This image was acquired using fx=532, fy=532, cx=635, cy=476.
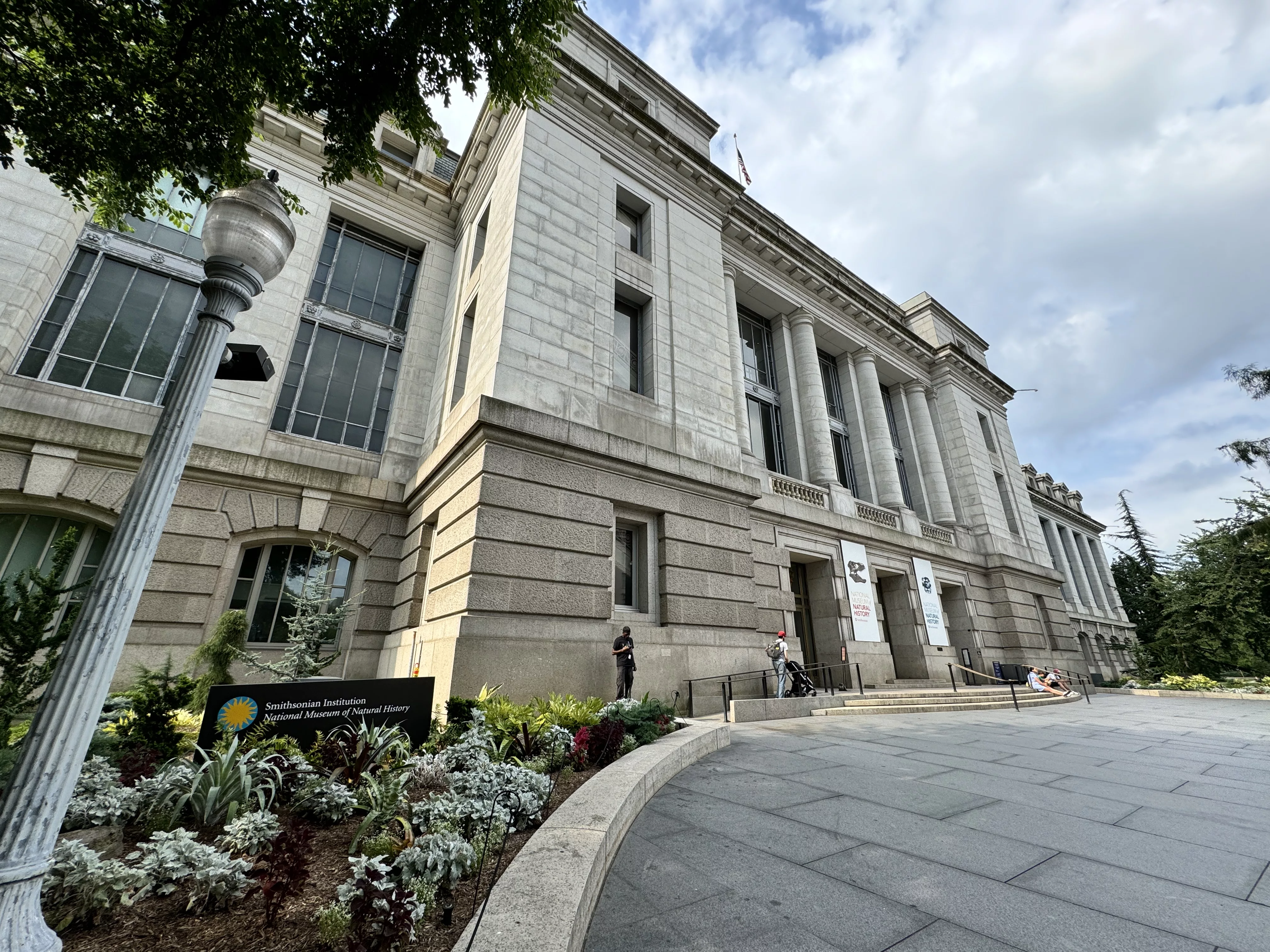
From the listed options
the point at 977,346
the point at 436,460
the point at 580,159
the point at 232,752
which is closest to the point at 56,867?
the point at 232,752

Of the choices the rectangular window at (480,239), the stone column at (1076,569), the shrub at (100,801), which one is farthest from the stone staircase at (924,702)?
the stone column at (1076,569)

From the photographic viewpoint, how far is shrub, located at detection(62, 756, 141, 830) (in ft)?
12.1

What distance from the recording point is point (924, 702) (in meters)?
13.9

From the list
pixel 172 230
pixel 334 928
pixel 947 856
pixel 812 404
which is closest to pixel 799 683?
pixel 947 856

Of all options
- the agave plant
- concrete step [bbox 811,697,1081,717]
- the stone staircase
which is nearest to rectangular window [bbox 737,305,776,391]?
the stone staircase

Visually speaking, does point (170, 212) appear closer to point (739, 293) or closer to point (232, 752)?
point (232, 752)

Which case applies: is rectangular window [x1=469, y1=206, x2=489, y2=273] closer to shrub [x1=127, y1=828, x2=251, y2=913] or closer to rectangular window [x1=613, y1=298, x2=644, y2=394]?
rectangular window [x1=613, y1=298, x2=644, y2=394]

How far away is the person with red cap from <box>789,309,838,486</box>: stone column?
8824 millimetres

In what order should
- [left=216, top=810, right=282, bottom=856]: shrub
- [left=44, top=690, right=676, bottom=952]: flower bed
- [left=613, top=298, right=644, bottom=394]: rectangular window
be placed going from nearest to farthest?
[left=44, top=690, right=676, bottom=952]: flower bed, [left=216, top=810, right=282, bottom=856]: shrub, [left=613, top=298, right=644, bottom=394]: rectangular window

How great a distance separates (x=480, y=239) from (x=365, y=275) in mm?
4200

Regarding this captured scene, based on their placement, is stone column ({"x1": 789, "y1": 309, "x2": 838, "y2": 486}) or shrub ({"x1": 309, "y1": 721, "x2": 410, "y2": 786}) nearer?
shrub ({"x1": 309, "y1": 721, "x2": 410, "y2": 786})

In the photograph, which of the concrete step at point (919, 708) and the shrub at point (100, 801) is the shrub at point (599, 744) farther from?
the concrete step at point (919, 708)

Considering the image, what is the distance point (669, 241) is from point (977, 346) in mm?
26957

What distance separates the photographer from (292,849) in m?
2.88
